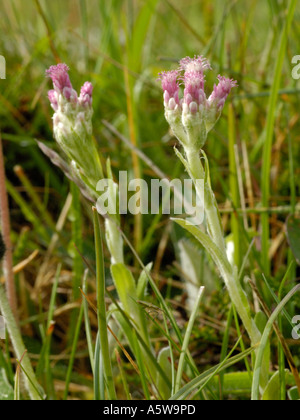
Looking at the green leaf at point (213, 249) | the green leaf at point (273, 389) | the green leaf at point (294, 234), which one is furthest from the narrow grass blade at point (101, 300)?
the green leaf at point (294, 234)

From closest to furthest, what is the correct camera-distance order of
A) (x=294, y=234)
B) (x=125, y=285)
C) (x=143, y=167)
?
(x=125, y=285) < (x=294, y=234) < (x=143, y=167)

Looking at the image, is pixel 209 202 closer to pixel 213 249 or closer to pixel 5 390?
pixel 213 249

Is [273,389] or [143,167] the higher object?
[143,167]

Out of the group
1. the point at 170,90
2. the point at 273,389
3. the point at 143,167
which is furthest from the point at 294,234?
the point at 143,167

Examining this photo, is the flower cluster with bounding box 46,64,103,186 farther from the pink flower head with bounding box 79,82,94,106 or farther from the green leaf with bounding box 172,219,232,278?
the green leaf with bounding box 172,219,232,278

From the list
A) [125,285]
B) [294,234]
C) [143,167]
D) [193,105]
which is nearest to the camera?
[193,105]

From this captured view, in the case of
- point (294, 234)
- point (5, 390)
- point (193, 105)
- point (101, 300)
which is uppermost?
point (193, 105)

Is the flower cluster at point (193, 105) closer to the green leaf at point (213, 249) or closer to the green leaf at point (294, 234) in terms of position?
the green leaf at point (213, 249)
